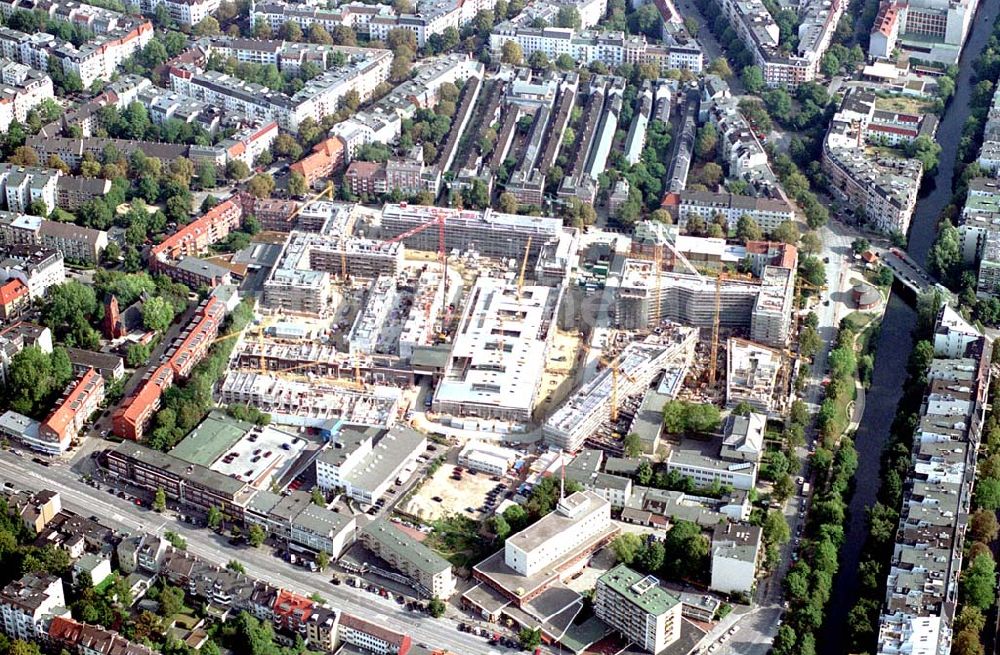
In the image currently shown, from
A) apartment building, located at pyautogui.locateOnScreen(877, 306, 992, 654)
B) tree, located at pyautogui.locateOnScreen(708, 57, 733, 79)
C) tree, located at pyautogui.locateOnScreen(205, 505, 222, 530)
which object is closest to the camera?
apartment building, located at pyautogui.locateOnScreen(877, 306, 992, 654)

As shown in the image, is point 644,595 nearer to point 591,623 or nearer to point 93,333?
point 591,623

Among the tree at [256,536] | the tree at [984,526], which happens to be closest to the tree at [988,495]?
the tree at [984,526]

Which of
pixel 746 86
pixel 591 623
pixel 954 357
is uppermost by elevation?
pixel 746 86

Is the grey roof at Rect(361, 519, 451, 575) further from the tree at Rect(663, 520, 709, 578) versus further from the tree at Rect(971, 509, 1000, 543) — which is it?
the tree at Rect(971, 509, 1000, 543)

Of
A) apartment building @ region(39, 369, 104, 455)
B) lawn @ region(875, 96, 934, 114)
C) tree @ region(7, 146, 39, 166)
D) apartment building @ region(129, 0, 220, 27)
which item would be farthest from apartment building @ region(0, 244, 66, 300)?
lawn @ region(875, 96, 934, 114)

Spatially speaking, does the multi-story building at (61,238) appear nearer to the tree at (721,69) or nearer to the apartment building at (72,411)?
the apartment building at (72,411)

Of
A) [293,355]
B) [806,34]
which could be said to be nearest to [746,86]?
[806,34]

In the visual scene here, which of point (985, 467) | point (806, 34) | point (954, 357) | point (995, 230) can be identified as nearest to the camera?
point (985, 467)
